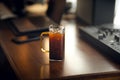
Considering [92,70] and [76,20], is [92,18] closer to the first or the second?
[76,20]

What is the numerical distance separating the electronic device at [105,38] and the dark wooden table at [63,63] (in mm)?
30

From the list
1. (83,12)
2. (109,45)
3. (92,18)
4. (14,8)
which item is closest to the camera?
(109,45)

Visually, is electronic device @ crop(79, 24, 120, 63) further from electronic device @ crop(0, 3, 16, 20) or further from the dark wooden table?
electronic device @ crop(0, 3, 16, 20)

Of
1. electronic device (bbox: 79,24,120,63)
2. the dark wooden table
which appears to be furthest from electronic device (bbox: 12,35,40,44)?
electronic device (bbox: 79,24,120,63)

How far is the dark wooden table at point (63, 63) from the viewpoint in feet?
3.88

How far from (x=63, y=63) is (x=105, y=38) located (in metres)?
0.29

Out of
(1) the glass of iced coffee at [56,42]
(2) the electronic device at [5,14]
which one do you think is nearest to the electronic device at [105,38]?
(1) the glass of iced coffee at [56,42]

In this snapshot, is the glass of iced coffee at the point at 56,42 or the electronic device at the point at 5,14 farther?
the electronic device at the point at 5,14

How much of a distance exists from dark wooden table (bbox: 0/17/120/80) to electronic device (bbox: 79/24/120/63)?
0.03 meters

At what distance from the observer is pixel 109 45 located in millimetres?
1346

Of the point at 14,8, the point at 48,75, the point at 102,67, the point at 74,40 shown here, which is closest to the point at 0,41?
the point at 74,40

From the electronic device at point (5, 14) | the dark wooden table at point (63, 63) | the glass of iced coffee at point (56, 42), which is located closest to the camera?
the dark wooden table at point (63, 63)

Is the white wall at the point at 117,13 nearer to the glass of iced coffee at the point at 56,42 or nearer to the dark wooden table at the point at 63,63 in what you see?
the dark wooden table at the point at 63,63

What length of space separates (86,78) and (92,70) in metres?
0.05
